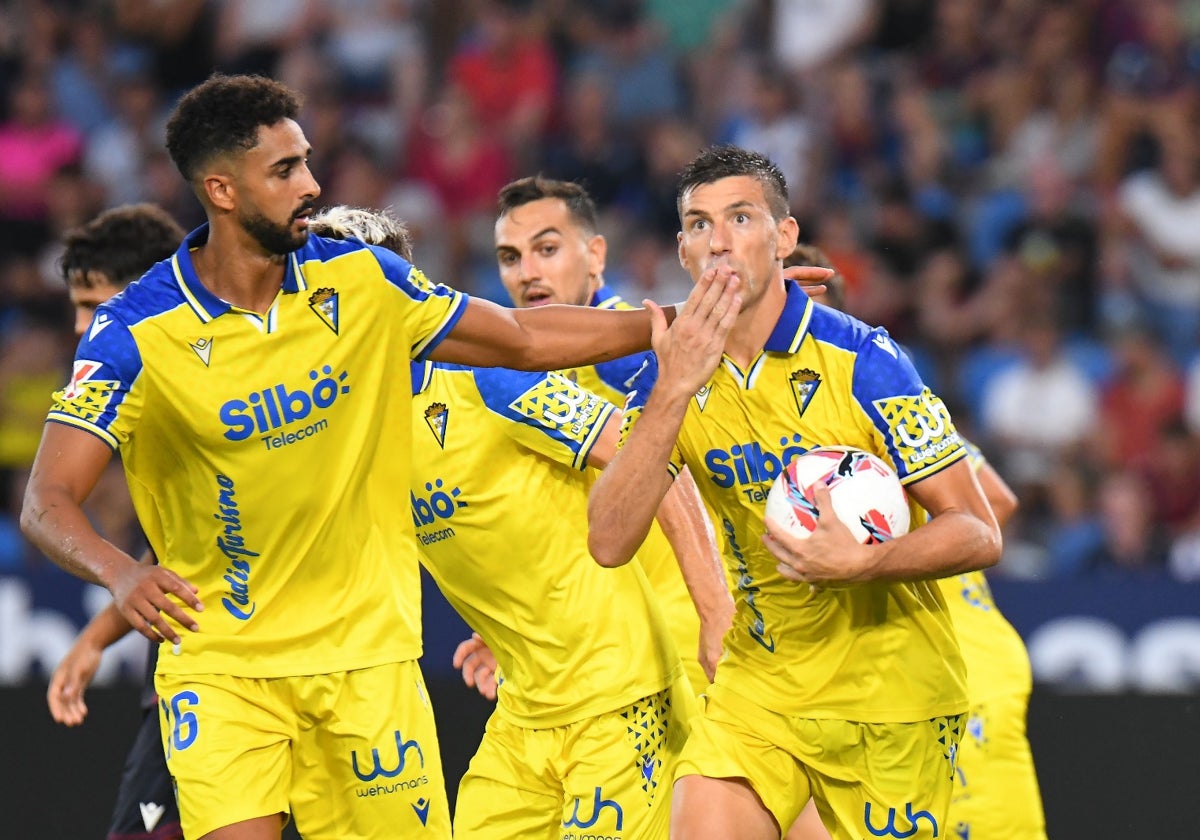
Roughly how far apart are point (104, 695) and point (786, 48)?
723 cm

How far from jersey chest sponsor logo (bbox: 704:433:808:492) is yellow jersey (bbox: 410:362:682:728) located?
0.66 m

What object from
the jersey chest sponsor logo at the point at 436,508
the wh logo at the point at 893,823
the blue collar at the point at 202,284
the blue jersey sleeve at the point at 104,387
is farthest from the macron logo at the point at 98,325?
the wh logo at the point at 893,823

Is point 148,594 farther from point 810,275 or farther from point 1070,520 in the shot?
point 1070,520

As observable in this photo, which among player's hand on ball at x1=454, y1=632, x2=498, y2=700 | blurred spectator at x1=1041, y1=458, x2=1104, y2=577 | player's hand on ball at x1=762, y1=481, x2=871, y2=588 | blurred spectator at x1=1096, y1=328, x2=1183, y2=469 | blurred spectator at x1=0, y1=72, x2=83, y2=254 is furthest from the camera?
→ blurred spectator at x1=0, y1=72, x2=83, y2=254

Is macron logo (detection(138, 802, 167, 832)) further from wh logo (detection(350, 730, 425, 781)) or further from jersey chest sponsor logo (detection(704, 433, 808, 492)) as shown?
jersey chest sponsor logo (detection(704, 433, 808, 492))

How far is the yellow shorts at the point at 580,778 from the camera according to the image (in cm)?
548

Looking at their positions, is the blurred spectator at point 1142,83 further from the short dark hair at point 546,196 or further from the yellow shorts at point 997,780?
the yellow shorts at point 997,780

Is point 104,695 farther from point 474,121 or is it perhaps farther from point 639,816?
point 474,121

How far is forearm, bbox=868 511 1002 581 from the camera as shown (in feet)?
14.8

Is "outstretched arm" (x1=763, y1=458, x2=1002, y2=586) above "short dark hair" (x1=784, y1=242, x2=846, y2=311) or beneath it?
beneath

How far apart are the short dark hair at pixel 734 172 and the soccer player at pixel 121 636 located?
196 cm

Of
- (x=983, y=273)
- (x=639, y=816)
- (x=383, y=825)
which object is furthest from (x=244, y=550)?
(x=983, y=273)

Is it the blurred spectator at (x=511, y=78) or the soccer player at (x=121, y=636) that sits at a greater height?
the blurred spectator at (x=511, y=78)

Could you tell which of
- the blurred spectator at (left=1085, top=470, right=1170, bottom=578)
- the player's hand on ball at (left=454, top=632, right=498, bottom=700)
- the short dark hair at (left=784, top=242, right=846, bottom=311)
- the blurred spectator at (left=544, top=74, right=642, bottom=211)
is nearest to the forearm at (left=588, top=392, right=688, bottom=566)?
the player's hand on ball at (left=454, top=632, right=498, bottom=700)
